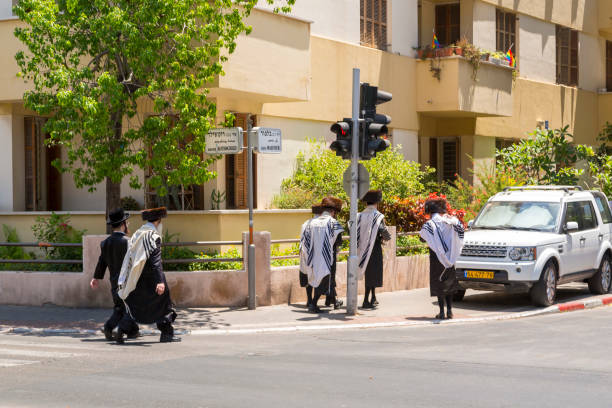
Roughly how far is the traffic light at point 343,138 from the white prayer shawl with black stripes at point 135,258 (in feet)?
12.0

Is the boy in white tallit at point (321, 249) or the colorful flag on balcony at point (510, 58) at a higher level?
the colorful flag on balcony at point (510, 58)

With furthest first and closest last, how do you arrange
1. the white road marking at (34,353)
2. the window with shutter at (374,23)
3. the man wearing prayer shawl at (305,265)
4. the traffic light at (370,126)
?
1. the window with shutter at (374,23)
2. the man wearing prayer shawl at (305,265)
3. the traffic light at (370,126)
4. the white road marking at (34,353)

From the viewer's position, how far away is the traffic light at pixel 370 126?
14.6 metres

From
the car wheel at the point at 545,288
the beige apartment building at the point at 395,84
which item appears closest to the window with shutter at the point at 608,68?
the beige apartment building at the point at 395,84

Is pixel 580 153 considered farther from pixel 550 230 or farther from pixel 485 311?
pixel 485 311

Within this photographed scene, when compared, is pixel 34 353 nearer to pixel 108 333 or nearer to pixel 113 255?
pixel 108 333

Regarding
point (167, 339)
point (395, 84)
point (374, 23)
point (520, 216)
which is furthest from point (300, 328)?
point (374, 23)

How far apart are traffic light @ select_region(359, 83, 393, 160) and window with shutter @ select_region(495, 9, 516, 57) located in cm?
1467

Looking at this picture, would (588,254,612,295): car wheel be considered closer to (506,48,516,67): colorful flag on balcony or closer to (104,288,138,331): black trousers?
(104,288,138,331): black trousers

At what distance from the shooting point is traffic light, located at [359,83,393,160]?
14648mm

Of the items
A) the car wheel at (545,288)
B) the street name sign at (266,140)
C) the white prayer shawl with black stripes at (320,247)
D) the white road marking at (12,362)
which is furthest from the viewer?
the car wheel at (545,288)

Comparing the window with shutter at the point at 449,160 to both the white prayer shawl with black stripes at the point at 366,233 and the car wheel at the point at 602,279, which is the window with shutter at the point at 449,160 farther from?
the white prayer shawl with black stripes at the point at 366,233

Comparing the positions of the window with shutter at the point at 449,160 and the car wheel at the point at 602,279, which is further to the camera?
the window with shutter at the point at 449,160

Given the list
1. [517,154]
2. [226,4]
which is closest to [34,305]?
[226,4]
